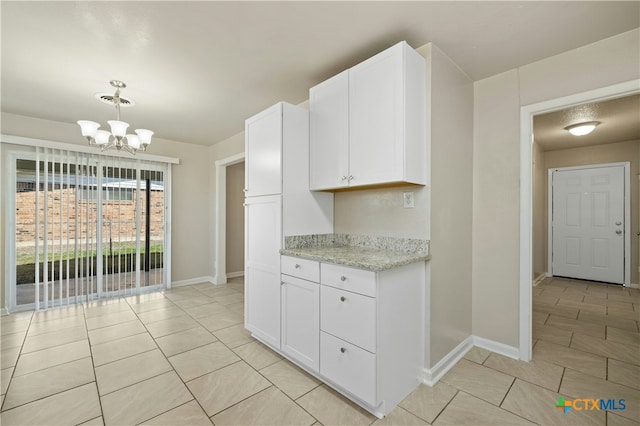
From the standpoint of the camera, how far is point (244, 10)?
172cm

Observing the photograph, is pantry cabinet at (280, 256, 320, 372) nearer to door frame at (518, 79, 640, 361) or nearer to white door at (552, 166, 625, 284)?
door frame at (518, 79, 640, 361)

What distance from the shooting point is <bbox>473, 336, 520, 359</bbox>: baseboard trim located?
2346 mm

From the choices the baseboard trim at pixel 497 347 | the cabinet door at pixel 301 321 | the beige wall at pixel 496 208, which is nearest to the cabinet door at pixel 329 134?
the cabinet door at pixel 301 321

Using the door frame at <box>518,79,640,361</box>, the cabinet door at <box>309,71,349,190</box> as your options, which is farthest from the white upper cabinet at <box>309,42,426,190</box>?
the door frame at <box>518,79,640,361</box>

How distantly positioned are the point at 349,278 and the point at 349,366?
1.81 ft

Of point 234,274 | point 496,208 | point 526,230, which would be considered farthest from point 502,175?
point 234,274

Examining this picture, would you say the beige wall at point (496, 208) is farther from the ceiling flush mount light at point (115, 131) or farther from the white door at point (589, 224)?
the white door at point (589, 224)

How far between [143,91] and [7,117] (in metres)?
2.08

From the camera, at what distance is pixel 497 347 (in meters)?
2.44

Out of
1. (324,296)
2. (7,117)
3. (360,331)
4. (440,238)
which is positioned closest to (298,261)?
(324,296)

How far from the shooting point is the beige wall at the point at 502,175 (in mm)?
2195

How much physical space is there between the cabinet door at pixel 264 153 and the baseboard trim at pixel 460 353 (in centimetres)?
179

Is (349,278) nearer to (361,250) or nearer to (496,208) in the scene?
(361,250)

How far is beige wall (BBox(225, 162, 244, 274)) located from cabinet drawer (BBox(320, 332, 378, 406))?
3.83 m
